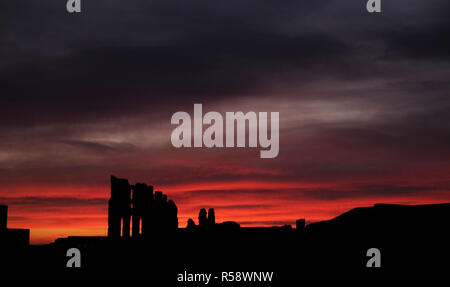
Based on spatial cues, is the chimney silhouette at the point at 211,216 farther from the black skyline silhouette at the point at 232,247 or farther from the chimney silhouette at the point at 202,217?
the black skyline silhouette at the point at 232,247

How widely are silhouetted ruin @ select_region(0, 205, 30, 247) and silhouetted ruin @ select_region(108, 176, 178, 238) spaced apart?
238 centimetres

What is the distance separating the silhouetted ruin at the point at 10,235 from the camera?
14.3m

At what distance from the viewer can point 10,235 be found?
14422 mm

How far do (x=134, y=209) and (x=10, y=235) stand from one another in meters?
3.31

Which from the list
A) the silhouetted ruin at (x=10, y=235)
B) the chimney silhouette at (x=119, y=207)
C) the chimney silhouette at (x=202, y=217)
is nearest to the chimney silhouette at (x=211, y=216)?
the chimney silhouette at (x=202, y=217)

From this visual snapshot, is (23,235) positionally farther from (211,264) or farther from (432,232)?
(432,232)

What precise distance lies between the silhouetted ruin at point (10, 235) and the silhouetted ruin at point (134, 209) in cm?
238

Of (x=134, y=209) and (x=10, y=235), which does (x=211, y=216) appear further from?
(x=10, y=235)

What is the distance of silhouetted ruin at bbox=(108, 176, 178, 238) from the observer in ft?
47.1

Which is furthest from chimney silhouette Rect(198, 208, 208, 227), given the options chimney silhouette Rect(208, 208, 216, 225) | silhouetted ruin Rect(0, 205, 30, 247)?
silhouetted ruin Rect(0, 205, 30, 247)

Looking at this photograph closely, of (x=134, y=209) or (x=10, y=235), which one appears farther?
(x=134, y=209)

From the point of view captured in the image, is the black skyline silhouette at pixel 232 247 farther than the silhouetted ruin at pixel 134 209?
No

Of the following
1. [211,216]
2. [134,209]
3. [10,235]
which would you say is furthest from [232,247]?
[211,216]
